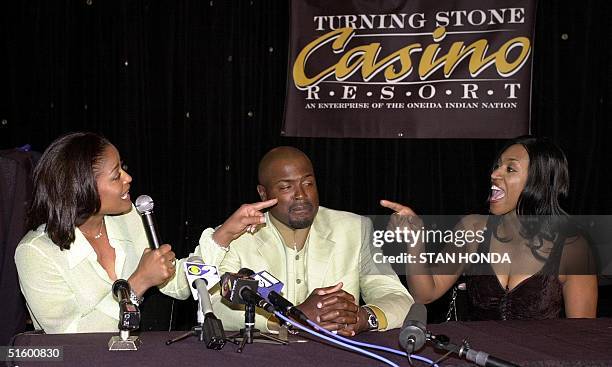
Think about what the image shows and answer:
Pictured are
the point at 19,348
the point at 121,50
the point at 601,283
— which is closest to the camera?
the point at 19,348

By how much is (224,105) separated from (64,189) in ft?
7.39

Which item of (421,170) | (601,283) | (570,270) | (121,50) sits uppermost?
(121,50)

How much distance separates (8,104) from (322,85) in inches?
85.8

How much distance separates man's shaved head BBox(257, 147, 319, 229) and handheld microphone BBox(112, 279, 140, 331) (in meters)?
1.17

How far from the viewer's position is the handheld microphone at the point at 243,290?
206cm

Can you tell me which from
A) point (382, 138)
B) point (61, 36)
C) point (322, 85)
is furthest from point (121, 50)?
point (382, 138)

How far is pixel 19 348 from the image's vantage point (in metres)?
2.09

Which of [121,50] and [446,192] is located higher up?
[121,50]

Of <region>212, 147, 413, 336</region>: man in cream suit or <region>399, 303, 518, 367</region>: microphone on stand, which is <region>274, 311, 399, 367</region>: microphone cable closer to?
<region>399, 303, 518, 367</region>: microphone on stand

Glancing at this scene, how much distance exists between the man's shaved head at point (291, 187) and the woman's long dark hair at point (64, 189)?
2.77 ft

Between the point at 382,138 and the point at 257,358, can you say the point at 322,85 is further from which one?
the point at 257,358

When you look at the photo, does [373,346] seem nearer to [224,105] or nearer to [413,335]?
[413,335]

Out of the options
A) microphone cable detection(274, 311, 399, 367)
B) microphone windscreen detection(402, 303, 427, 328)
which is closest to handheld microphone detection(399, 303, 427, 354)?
microphone windscreen detection(402, 303, 427, 328)

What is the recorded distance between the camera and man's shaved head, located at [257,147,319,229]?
128 inches
